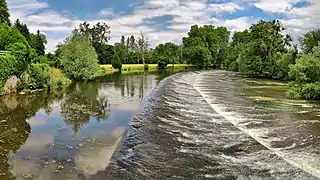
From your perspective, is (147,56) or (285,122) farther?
(147,56)

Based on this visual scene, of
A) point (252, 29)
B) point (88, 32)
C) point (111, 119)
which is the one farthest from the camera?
point (88, 32)

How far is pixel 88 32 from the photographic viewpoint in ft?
344

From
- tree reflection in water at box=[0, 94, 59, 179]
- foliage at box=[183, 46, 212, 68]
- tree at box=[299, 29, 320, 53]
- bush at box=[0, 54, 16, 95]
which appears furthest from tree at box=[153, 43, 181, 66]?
tree reflection in water at box=[0, 94, 59, 179]

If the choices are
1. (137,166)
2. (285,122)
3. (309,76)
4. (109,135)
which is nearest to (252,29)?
(309,76)

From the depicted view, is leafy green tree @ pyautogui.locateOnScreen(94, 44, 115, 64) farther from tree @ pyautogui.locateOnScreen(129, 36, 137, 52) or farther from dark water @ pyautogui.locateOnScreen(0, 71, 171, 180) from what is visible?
dark water @ pyautogui.locateOnScreen(0, 71, 171, 180)

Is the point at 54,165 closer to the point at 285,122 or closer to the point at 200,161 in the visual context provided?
the point at 200,161

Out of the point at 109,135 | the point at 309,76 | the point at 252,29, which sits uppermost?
the point at 252,29

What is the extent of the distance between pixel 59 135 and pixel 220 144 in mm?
7920

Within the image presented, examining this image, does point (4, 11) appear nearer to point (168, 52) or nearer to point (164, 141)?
point (164, 141)

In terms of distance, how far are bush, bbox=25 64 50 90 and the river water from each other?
33.6ft

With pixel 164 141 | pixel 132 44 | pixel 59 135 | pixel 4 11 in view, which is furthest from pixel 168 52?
pixel 164 141

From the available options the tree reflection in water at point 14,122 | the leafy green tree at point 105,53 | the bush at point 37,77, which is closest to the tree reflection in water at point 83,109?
the tree reflection in water at point 14,122

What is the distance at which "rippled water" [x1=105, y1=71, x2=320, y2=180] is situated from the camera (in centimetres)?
1098

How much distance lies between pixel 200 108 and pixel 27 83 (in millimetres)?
20572
